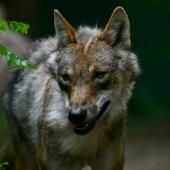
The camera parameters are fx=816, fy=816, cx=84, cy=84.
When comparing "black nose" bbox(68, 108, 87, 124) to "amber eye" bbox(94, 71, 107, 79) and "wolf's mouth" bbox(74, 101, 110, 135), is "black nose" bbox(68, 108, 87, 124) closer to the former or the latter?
"wolf's mouth" bbox(74, 101, 110, 135)

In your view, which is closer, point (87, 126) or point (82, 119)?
point (82, 119)

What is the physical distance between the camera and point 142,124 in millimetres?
19062

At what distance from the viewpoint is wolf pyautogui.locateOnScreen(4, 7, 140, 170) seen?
882 cm

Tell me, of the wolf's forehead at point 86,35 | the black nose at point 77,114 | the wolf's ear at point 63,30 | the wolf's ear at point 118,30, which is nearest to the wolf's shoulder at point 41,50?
the wolf's forehead at point 86,35

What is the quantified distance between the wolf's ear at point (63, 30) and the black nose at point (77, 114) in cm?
114

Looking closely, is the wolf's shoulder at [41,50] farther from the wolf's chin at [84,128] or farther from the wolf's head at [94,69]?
the wolf's chin at [84,128]

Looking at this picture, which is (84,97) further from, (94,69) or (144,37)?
(144,37)

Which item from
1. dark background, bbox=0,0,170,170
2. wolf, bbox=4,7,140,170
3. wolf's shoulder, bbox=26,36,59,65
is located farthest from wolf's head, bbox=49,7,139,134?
dark background, bbox=0,0,170,170

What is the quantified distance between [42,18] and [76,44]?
10.2 m

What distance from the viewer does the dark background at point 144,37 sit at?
1819 centimetres

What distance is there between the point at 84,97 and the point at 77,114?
220 mm

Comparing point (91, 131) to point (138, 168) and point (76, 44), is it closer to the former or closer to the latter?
point (76, 44)

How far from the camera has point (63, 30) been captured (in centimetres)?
941

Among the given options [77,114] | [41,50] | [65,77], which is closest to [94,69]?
[65,77]
